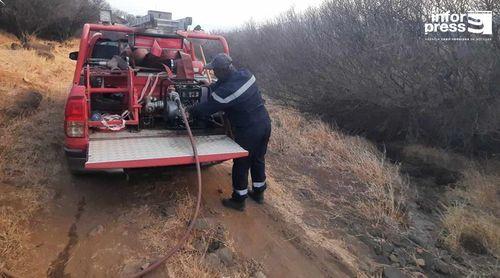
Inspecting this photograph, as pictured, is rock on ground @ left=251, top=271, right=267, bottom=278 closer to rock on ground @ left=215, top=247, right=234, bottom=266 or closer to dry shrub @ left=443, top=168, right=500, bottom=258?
rock on ground @ left=215, top=247, right=234, bottom=266

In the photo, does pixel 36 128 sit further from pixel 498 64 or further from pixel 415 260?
pixel 498 64

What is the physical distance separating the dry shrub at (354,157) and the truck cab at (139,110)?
7.44 feet

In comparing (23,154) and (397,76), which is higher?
(397,76)

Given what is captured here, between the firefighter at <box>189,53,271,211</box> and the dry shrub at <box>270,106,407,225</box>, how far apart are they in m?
1.68

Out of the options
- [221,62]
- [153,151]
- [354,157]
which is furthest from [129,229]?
[354,157]

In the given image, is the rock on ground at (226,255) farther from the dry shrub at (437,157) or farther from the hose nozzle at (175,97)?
the dry shrub at (437,157)

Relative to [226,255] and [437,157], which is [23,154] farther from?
[437,157]

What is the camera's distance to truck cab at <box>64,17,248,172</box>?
408 centimetres

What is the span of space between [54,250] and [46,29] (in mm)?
21767

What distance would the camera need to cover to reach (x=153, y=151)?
411cm

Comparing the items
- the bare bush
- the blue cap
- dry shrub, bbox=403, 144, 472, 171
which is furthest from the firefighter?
dry shrub, bbox=403, 144, 472, 171

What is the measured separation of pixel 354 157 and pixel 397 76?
2.12m

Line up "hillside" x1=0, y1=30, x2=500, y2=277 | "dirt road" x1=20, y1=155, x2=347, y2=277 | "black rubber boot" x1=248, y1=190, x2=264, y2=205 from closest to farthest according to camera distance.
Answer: "dirt road" x1=20, y1=155, x2=347, y2=277
"hillside" x1=0, y1=30, x2=500, y2=277
"black rubber boot" x1=248, y1=190, x2=264, y2=205

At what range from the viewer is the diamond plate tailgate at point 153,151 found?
12.4 feet
